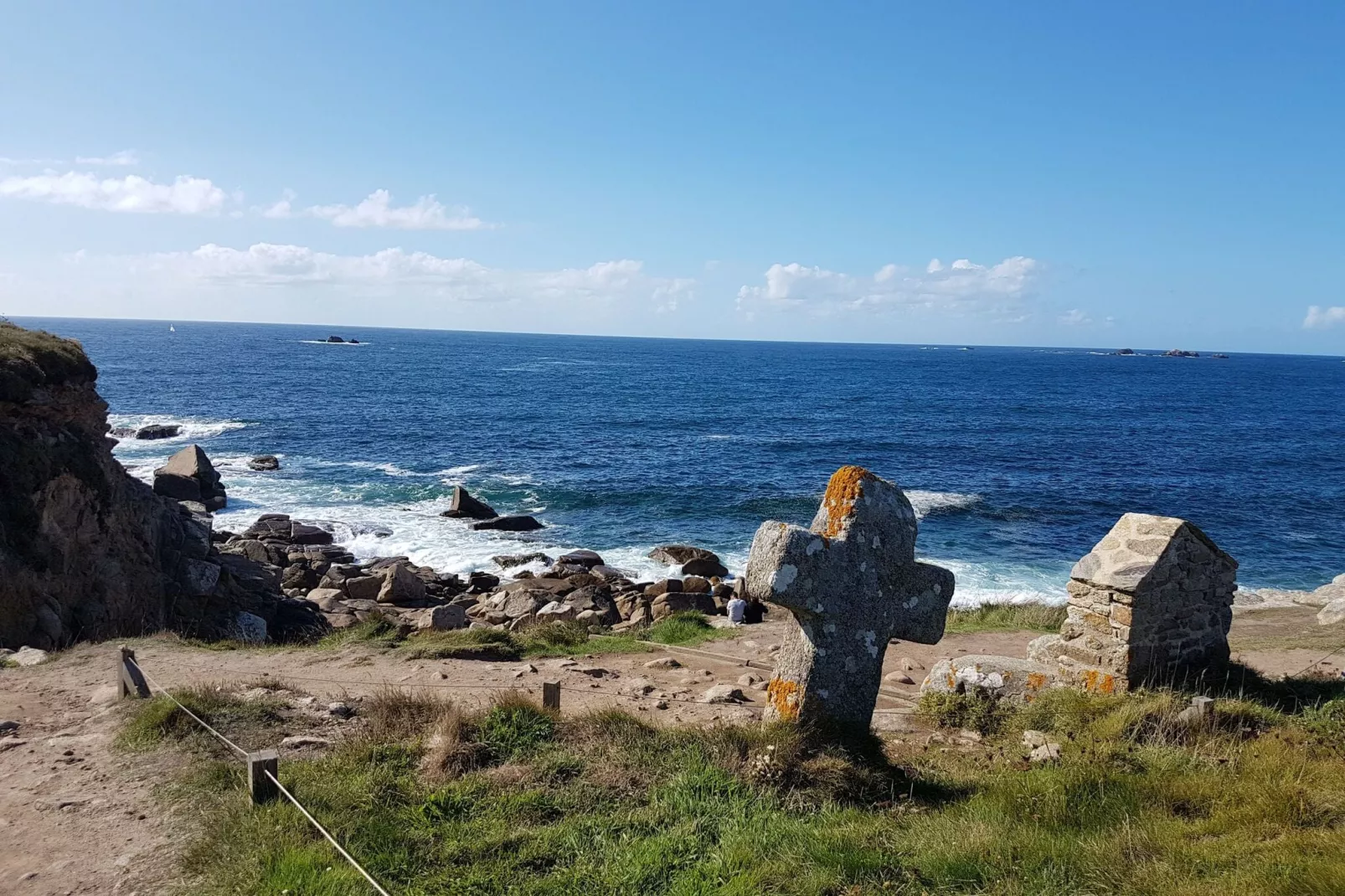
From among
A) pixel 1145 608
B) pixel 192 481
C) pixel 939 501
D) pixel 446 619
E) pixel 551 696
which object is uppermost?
pixel 1145 608

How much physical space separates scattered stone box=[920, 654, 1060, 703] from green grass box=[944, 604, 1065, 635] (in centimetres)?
572

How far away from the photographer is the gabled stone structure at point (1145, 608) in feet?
33.1

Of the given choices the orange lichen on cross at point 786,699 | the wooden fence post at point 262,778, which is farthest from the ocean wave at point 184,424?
the orange lichen on cross at point 786,699

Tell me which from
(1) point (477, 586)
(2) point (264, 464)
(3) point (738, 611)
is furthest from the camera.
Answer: (2) point (264, 464)

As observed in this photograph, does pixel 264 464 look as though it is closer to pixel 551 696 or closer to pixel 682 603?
pixel 682 603

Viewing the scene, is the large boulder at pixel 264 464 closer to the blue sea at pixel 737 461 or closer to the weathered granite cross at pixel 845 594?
the blue sea at pixel 737 461

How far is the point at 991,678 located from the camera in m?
9.79

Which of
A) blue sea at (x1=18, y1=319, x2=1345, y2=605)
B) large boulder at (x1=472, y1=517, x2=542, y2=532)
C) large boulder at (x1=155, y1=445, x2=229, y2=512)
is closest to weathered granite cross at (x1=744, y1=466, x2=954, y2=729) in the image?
blue sea at (x1=18, y1=319, x2=1345, y2=605)

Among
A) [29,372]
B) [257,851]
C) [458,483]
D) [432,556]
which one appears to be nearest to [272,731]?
[257,851]

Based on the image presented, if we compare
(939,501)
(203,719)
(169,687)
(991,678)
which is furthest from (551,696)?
(939,501)

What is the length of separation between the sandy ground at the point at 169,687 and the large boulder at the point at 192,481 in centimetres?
2296

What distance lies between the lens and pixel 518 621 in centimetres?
1842

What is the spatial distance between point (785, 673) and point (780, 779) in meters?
1.41

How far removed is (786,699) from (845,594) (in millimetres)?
1162
